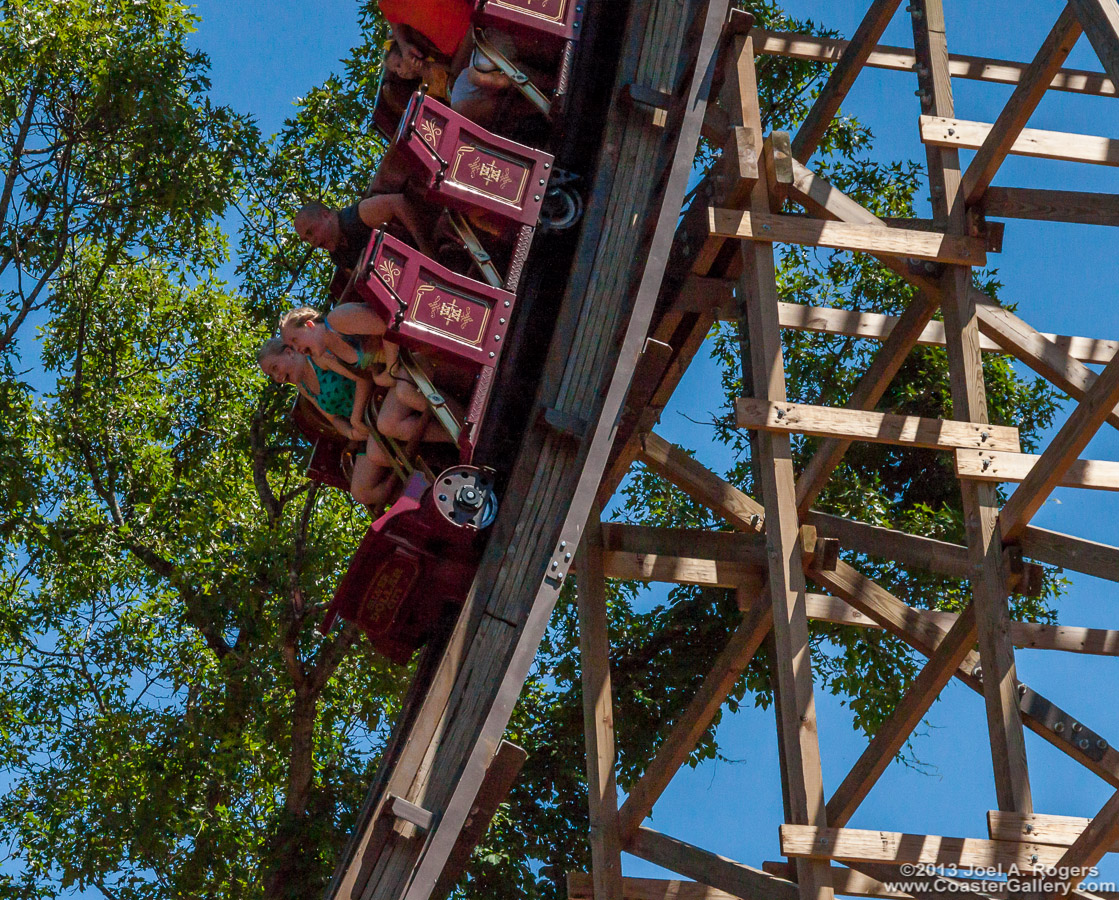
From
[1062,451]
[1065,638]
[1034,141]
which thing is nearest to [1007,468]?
[1062,451]

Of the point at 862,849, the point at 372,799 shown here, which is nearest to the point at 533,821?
the point at 372,799

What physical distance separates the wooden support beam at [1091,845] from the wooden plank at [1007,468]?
1.45 meters

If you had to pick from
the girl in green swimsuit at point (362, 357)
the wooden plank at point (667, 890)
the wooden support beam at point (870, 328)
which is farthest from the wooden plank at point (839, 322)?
the wooden plank at point (667, 890)

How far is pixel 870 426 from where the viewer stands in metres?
5.73

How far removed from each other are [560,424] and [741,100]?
179cm

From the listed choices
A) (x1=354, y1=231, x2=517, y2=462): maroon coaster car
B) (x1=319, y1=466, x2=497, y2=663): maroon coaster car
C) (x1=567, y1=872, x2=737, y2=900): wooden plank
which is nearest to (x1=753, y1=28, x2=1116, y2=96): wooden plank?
(x1=354, y1=231, x2=517, y2=462): maroon coaster car

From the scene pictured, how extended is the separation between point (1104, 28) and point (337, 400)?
11.1 ft

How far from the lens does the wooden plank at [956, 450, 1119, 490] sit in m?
5.61

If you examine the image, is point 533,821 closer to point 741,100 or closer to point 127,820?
point 127,820

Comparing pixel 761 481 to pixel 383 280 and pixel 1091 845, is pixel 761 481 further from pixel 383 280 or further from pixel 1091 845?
pixel 1091 845

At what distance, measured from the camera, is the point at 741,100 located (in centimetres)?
632

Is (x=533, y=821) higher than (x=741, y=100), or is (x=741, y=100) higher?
(x=741, y=100)

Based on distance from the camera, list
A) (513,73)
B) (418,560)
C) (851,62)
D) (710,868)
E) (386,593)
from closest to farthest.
Result: (418,560) < (386,593) < (710,868) < (513,73) < (851,62)

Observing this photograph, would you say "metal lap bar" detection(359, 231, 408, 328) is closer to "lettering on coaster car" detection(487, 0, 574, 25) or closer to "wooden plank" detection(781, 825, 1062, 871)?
"lettering on coaster car" detection(487, 0, 574, 25)
